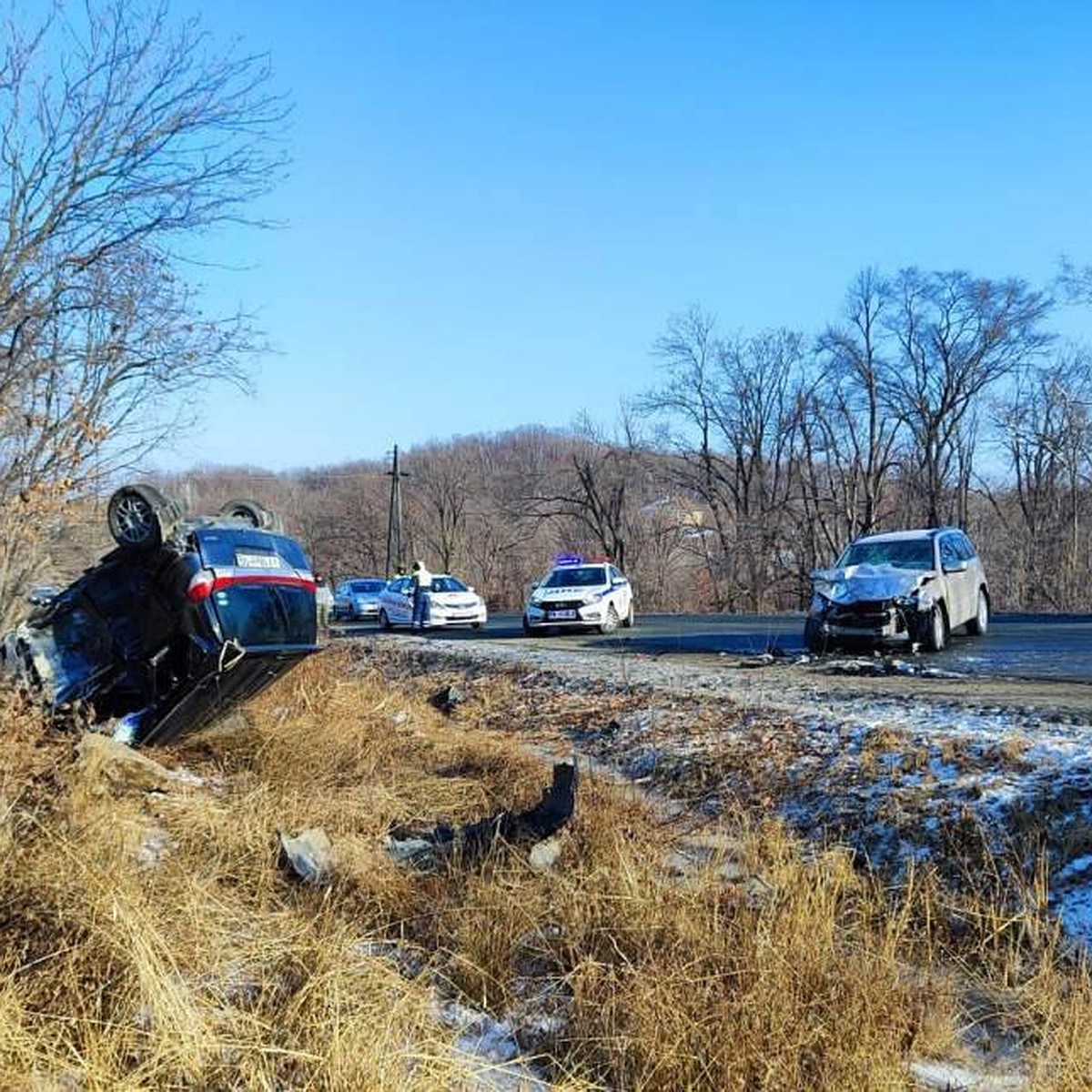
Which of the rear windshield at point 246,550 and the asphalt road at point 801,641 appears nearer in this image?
the rear windshield at point 246,550

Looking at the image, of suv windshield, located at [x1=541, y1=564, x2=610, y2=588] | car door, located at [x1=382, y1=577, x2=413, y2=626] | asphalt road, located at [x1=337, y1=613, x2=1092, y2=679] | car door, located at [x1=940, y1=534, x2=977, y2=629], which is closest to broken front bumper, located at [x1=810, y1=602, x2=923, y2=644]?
asphalt road, located at [x1=337, y1=613, x2=1092, y2=679]

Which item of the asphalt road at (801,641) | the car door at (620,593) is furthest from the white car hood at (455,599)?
the car door at (620,593)

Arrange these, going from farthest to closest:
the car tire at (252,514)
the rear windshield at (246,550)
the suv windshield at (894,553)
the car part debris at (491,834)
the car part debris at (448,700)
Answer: the suv windshield at (894,553), the car part debris at (448,700), the car tire at (252,514), the rear windshield at (246,550), the car part debris at (491,834)

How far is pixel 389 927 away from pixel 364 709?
6.21 meters

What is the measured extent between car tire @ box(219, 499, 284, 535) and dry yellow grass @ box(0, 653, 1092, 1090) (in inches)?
131

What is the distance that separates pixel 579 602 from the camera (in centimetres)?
2125

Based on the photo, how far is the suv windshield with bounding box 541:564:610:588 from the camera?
2228cm

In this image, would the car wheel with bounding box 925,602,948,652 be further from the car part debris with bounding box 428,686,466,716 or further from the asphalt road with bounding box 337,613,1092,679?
the car part debris with bounding box 428,686,466,716

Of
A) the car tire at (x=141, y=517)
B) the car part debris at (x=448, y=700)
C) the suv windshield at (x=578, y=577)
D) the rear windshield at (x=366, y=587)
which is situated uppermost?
the car tire at (x=141, y=517)

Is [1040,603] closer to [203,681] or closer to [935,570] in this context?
[935,570]

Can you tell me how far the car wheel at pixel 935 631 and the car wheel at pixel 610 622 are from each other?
28.0 feet

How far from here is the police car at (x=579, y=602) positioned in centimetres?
2130

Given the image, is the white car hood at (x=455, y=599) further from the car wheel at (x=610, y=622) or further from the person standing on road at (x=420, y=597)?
the car wheel at (x=610, y=622)

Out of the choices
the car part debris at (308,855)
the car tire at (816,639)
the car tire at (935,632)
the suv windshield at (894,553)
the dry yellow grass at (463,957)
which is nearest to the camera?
the dry yellow grass at (463,957)
